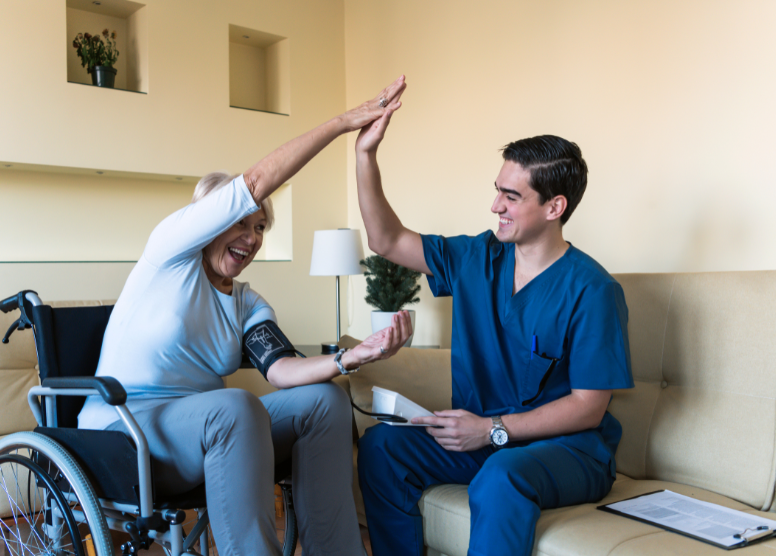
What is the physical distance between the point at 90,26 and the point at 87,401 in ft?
9.38

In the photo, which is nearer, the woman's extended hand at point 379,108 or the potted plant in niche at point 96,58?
the woman's extended hand at point 379,108

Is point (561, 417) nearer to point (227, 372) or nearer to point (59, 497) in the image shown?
point (227, 372)

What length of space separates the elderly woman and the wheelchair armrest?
140 mm

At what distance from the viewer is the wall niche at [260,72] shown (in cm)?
402

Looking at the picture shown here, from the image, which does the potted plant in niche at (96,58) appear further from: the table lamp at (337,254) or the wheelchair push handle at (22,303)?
the wheelchair push handle at (22,303)

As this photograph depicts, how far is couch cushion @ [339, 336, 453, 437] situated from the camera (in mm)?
1972

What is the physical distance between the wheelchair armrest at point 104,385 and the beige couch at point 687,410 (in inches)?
31.3

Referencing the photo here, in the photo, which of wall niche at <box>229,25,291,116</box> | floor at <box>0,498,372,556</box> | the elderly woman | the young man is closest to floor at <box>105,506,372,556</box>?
floor at <box>0,498,372,556</box>

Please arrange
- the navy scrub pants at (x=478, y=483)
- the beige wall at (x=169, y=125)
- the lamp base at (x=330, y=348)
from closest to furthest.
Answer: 1. the navy scrub pants at (x=478, y=483)
2. the lamp base at (x=330, y=348)
3. the beige wall at (x=169, y=125)

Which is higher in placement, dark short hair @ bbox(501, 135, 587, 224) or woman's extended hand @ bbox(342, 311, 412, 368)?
dark short hair @ bbox(501, 135, 587, 224)

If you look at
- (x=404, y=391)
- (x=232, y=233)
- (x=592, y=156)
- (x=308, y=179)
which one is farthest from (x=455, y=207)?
(x=232, y=233)

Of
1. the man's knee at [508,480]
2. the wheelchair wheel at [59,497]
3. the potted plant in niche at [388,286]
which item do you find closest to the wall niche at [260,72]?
the potted plant in niche at [388,286]

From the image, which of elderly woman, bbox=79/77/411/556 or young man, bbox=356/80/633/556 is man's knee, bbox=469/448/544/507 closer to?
young man, bbox=356/80/633/556

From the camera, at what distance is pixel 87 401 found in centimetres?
148
